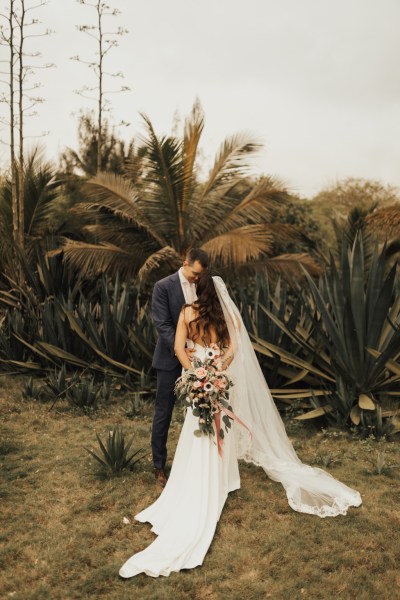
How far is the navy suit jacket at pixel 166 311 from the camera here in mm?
5223

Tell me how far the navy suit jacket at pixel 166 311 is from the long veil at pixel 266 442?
414mm

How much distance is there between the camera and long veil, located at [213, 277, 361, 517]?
190 inches

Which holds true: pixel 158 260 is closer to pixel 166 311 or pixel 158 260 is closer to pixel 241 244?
pixel 241 244

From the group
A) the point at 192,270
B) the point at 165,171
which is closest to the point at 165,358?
the point at 192,270

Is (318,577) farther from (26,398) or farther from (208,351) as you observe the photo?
(26,398)

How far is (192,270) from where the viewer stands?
4.88m

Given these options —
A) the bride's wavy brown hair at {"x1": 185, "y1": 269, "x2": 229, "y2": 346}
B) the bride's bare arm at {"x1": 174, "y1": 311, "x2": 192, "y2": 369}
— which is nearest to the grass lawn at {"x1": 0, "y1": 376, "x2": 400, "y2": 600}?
the bride's bare arm at {"x1": 174, "y1": 311, "x2": 192, "y2": 369}

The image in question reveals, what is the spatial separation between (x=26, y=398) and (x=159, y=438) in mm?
3744

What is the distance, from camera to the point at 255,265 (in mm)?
13219

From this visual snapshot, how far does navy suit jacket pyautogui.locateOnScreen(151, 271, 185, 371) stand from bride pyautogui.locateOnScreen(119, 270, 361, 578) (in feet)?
1.35

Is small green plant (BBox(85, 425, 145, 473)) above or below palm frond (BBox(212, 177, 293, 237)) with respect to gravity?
below

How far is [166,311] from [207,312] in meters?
0.65

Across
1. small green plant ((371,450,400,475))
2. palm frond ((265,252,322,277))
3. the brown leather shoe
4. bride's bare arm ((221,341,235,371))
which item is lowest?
the brown leather shoe

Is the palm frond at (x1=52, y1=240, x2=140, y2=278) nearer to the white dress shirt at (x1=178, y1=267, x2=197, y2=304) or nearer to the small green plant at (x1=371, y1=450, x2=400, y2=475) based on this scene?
the white dress shirt at (x1=178, y1=267, x2=197, y2=304)
